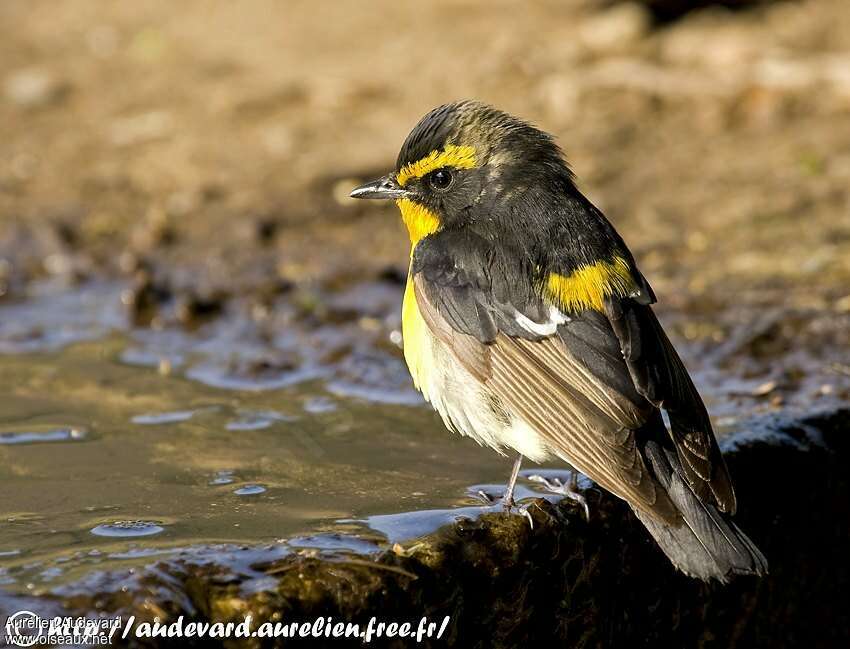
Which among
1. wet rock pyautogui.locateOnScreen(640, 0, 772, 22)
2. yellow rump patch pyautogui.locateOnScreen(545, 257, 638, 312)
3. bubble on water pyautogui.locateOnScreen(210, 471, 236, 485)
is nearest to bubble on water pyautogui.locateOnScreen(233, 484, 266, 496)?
bubble on water pyautogui.locateOnScreen(210, 471, 236, 485)

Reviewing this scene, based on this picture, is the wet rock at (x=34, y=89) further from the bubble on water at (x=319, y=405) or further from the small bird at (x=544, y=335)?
the small bird at (x=544, y=335)

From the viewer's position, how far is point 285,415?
5.76m

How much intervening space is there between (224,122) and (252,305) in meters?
2.74

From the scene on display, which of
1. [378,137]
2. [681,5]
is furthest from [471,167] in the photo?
[681,5]

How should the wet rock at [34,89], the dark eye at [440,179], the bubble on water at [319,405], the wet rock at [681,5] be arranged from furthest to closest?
1. the wet rock at [34,89]
2. the wet rock at [681,5]
3. the bubble on water at [319,405]
4. the dark eye at [440,179]

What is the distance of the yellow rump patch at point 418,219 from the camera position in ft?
16.6

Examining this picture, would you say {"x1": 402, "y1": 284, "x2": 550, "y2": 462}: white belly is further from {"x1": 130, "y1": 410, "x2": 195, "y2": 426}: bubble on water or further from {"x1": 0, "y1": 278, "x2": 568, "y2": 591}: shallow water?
{"x1": 130, "y1": 410, "x2": 195, "y2": 426}: bubble on water

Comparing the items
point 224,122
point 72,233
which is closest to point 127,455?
point 72,233

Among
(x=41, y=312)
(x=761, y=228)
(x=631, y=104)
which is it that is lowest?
(x=41, y=312)

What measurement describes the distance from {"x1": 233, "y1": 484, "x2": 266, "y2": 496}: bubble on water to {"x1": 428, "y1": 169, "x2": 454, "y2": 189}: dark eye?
1356 millimetres

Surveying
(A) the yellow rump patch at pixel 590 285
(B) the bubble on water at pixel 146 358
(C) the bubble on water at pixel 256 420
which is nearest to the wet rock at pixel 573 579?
(A) the yellow rump patch at pixel 590 285

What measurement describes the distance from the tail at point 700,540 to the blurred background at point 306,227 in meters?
0.74

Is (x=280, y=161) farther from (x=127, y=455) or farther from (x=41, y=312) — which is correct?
(x=127, y=455)

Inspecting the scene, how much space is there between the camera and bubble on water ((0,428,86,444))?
17.2 ft
